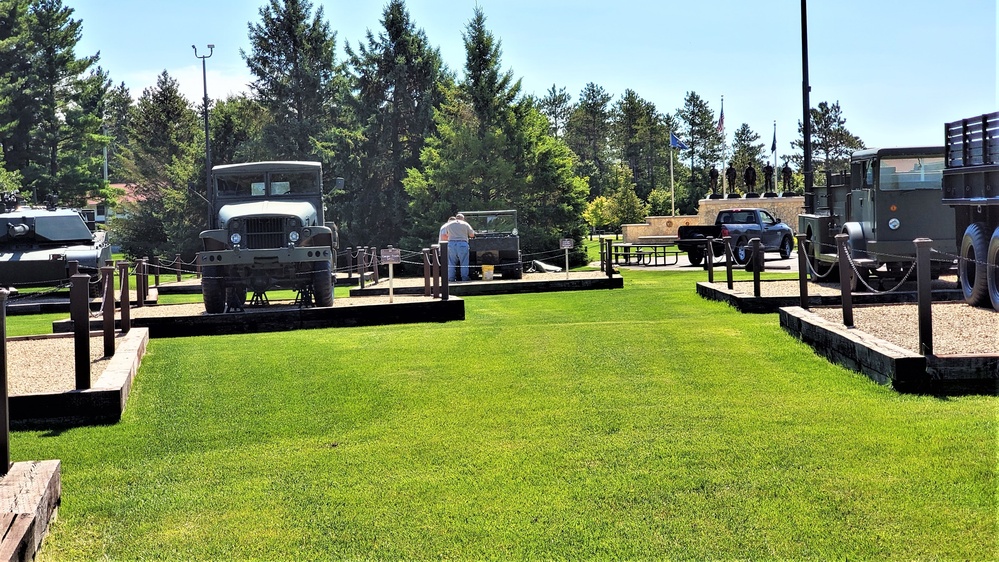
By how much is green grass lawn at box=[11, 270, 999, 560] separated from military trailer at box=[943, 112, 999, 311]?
3.32 m

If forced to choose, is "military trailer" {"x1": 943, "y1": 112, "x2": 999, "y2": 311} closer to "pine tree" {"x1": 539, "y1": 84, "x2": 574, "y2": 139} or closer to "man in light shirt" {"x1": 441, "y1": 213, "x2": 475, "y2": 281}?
"man in light shirt" {"x1": 441, "y1": 213, "x2": 475, "y2": 281}

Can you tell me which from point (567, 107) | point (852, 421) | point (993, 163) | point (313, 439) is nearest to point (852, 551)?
point (852, 421)

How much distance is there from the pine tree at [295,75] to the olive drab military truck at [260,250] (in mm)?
Answer: 32562

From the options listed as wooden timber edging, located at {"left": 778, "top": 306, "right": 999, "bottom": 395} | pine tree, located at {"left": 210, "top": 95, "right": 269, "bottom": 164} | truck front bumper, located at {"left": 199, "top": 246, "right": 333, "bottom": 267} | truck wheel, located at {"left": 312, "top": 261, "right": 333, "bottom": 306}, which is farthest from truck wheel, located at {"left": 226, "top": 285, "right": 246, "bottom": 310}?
pine tree, located at {"left": 210, "top": 95, "right": 269, "bottom": 164}

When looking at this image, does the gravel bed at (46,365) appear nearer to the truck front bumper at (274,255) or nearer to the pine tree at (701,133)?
the truck front bumper at (274,255)

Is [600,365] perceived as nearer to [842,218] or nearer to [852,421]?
[852,421]

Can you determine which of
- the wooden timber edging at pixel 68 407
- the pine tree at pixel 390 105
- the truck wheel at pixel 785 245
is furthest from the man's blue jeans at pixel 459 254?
the pine tree at pixel 390 105

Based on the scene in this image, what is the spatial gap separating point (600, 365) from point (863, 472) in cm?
411

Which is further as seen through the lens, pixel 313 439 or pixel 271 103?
pixel 271 103

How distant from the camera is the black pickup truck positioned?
105 feet

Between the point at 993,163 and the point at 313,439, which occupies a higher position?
the point at 993,163

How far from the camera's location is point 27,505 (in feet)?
16.4

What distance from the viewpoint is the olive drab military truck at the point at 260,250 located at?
53.6ft

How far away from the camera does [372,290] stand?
21.6 meters
